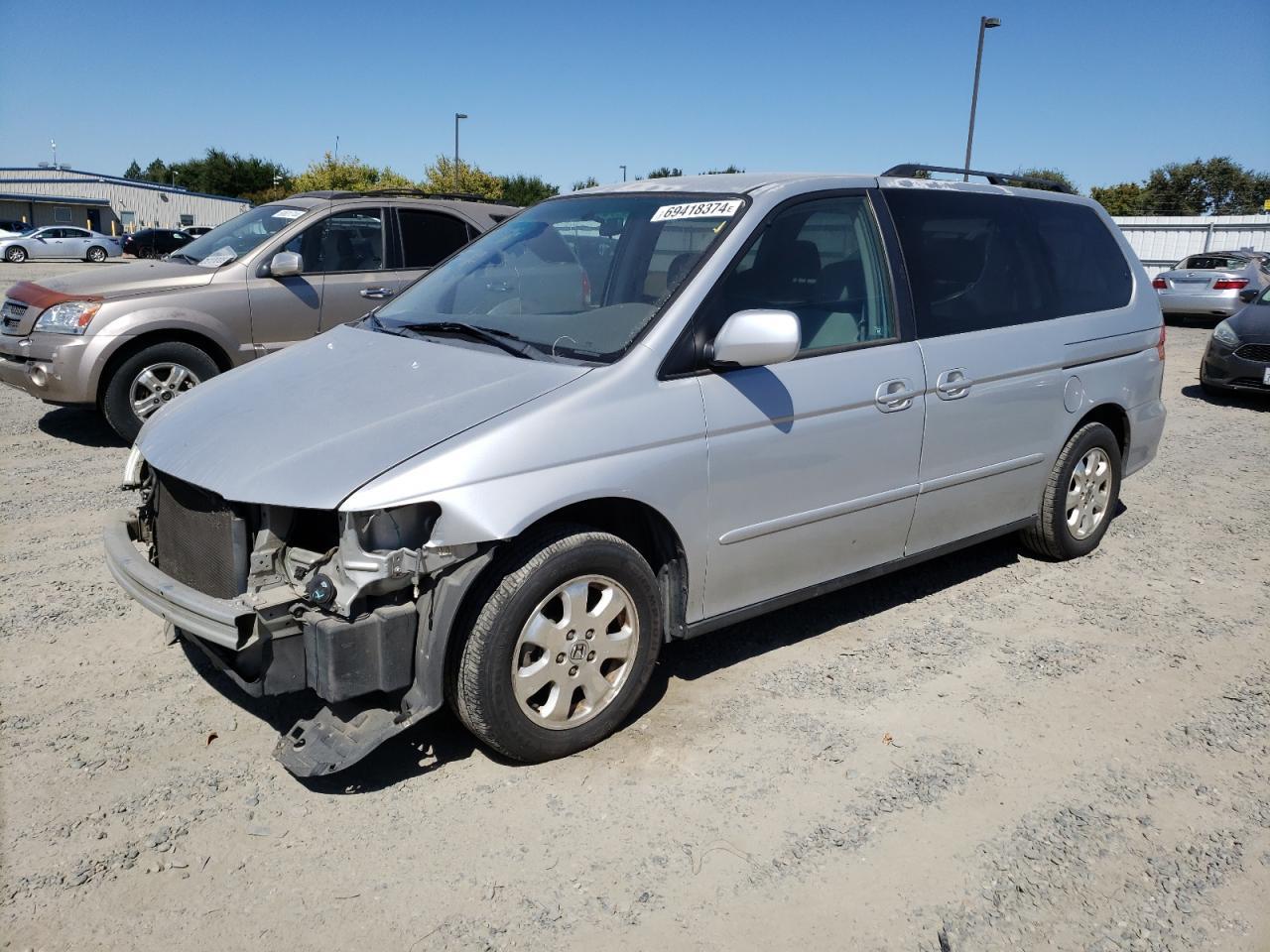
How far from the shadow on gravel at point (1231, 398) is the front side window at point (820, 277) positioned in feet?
28.1

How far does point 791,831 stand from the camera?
9.93 feet

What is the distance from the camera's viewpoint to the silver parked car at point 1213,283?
60.0 feet

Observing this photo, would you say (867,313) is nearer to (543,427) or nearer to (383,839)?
(543,427)

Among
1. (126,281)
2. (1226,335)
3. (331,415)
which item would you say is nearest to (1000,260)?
(331,415)

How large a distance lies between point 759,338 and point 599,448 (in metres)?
0.66

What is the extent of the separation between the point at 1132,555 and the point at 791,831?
3575 millimetres

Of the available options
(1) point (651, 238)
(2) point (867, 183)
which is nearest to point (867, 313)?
(2) point (867, 183)

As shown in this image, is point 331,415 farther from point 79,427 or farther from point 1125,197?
point 1125,197

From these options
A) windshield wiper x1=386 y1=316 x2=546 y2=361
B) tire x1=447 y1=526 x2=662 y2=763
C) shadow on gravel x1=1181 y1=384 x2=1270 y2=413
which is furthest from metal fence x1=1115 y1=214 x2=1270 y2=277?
tire x1=447 y1=526 x2=662 y2=763

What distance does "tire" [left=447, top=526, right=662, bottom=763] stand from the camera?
3062 millimetres

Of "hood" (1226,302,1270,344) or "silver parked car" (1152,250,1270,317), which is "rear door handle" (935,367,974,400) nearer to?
"hood" (1226,302,1270,344)

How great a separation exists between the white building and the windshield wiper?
67.6m

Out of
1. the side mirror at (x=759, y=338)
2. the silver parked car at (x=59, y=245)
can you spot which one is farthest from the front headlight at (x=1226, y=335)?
the silver parked car at (x=59, y=245)

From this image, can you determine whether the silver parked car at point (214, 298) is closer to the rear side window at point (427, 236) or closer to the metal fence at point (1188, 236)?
the rear side window at point (427, 236)
